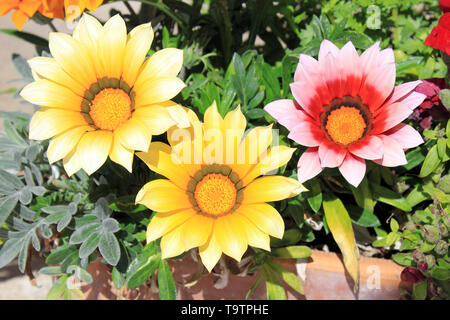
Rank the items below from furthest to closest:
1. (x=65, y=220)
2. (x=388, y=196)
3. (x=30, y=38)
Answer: (x=30, y=38)
(x=388, y=196)
(x=65, y=220)

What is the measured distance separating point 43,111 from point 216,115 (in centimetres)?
30

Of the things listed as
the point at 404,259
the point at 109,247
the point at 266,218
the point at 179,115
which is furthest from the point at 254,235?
the point at 404,259

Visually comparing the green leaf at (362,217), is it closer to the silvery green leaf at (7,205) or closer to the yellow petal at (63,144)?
the yellow petal at (63,144)

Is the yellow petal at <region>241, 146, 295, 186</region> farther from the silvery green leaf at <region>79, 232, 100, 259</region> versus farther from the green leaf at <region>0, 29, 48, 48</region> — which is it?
the green leaf at <region>0, 29, 48, 48</region>

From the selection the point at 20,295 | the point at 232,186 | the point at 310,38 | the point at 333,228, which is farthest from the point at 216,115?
the point at 20,295

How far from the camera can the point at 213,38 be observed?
1438 mm

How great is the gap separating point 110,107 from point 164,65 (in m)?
0.14

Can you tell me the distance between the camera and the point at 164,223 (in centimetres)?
84

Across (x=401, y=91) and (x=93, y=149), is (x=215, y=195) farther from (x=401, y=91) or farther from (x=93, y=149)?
(x=401, y=91)

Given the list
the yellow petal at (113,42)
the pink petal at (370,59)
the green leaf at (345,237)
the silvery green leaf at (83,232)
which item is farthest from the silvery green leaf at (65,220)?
the pink petal at (370,59)

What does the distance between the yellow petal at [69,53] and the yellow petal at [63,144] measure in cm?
11
